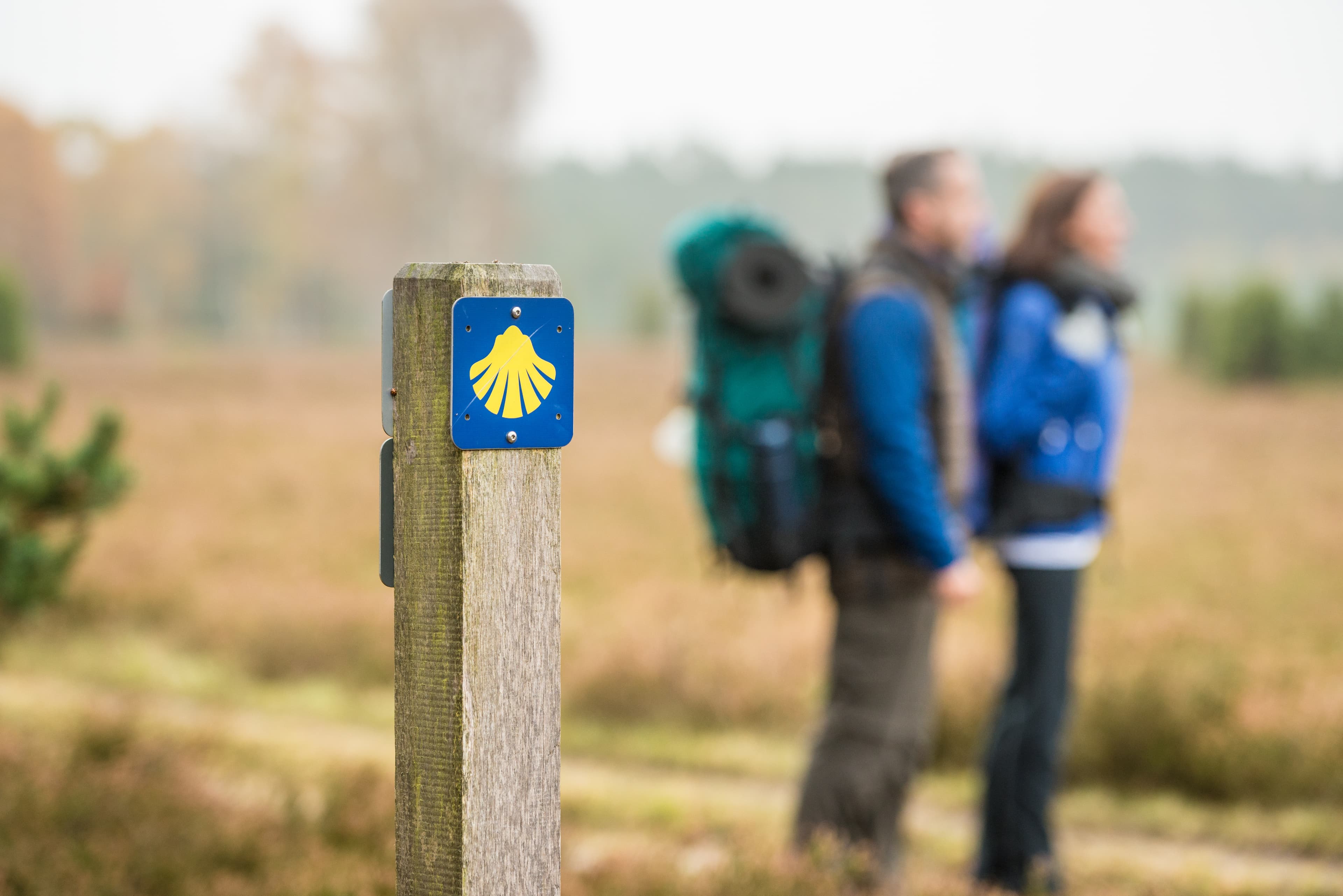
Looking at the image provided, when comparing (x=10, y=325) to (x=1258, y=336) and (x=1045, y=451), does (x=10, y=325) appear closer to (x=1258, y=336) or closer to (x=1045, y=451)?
(x=1045, y=451)

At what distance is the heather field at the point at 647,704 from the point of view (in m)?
3.64

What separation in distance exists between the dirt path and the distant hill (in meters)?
74.4

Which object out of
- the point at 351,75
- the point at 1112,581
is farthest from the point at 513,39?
the point at 1112,581

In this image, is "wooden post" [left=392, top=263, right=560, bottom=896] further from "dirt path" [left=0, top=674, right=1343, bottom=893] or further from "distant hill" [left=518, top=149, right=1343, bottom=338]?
"distant hill" [left=518, top=149, right=1343, bottom=338]

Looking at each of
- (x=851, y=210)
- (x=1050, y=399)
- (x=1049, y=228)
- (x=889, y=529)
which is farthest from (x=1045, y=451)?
(x=851, y=210)

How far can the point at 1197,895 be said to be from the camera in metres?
4.20

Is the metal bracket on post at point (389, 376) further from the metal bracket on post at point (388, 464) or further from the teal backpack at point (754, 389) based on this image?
the teal backpack at point (754, 389)

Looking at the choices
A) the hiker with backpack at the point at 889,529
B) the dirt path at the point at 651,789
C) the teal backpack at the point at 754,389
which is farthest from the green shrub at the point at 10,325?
the hiker with backpack at the point at 889,529

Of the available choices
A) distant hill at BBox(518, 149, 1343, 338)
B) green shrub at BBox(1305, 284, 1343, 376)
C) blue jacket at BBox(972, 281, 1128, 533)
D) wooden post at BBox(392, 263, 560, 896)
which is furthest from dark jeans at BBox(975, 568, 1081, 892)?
distant hill at BBox(518, 149, 1343, 338)

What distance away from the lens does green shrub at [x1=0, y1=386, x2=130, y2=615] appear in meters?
4.68

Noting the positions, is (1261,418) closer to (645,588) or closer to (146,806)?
(645,588)

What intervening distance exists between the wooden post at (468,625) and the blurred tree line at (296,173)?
5070cm

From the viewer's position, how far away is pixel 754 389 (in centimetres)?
375

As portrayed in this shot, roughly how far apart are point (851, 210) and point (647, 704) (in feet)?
439
